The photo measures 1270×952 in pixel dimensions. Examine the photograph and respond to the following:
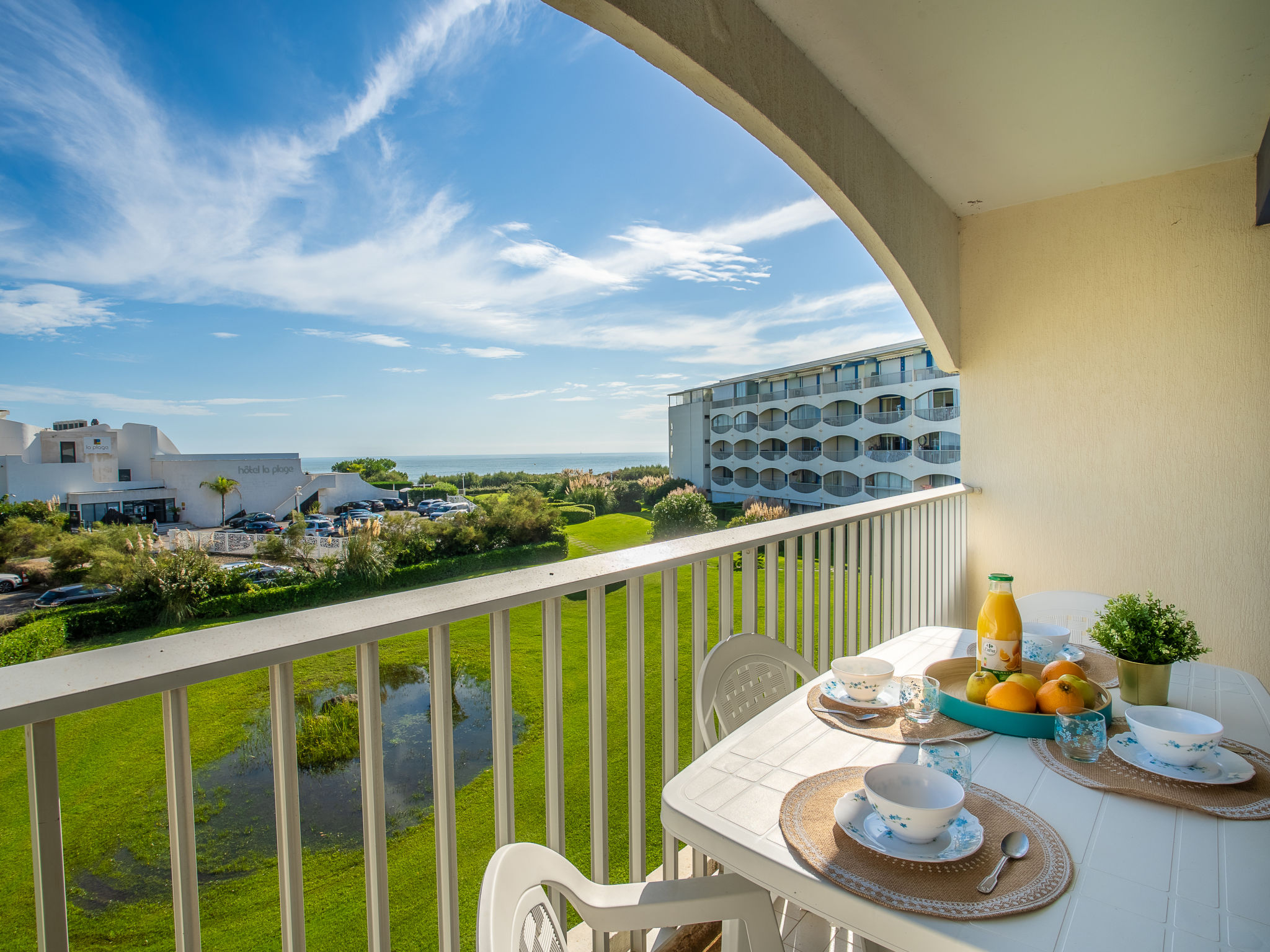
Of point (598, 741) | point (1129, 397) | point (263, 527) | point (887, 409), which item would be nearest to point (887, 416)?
point (887, 409)

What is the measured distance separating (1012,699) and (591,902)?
2.43 ft

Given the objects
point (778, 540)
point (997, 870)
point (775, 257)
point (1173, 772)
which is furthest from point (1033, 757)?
point (775, 257)

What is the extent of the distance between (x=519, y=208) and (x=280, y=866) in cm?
2637

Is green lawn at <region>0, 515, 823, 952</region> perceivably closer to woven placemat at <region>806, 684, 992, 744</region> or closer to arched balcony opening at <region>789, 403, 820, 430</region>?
woven placemat at <region>806, 684, 992, 744</region>

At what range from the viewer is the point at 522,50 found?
1916 centimetres

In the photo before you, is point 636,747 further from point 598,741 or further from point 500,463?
point 500,463

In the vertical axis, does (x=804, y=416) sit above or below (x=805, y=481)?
above

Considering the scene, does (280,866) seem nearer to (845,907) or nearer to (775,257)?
(845,907)

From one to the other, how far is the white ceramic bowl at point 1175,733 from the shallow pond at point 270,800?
11.8 ft

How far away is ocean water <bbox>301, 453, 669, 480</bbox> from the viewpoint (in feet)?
37.6

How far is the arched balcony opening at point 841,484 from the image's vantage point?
13.6 m

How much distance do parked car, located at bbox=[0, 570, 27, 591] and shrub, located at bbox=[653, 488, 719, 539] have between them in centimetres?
938

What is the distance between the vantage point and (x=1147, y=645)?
3.44ft

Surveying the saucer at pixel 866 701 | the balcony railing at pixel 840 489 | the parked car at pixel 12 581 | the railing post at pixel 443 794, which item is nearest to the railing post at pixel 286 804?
the railing post at pixel 443 794
